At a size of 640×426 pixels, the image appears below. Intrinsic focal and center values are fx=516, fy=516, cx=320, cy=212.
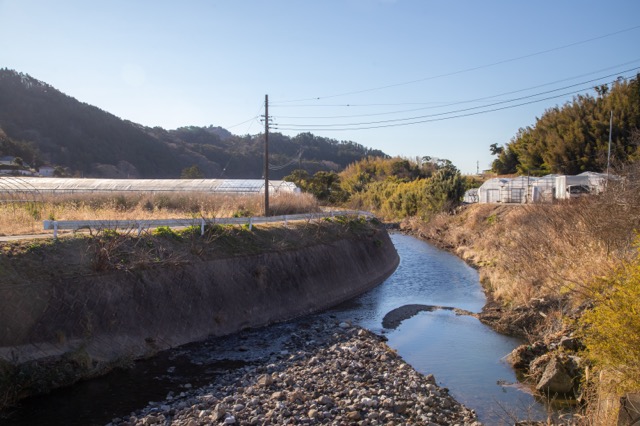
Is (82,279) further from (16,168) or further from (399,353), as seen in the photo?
(16,168)

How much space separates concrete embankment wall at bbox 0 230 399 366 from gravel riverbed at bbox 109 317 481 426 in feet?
9.13

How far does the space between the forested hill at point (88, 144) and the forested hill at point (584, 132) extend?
3439 centimetres

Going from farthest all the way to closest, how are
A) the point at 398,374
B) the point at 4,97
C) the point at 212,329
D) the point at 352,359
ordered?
the point at 4,97 → the point at 212,329 → the point at 352,359 → the point at 398,374

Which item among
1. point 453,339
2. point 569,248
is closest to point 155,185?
point 453,339

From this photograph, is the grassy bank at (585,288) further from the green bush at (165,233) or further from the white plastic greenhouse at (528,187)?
the white plastic greenhouse at (528,187)

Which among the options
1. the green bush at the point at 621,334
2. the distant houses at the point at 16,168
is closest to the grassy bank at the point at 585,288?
the green bush at the point at 621,334

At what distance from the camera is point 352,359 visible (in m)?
15.4

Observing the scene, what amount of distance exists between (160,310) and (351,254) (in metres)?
15.3

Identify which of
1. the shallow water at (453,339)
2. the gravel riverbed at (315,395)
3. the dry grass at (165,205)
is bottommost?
the shallow water at (453,339)

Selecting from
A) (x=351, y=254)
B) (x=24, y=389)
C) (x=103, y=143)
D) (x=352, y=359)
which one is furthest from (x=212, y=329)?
(x=103, y=143)

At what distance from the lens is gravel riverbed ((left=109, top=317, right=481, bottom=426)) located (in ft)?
36.7

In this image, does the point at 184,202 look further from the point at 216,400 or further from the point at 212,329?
the point at 216,400

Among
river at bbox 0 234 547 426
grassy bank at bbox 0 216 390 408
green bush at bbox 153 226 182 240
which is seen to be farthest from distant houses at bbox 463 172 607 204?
green bush at bbox 153 226 182 240

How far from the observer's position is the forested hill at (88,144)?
3115 inches
